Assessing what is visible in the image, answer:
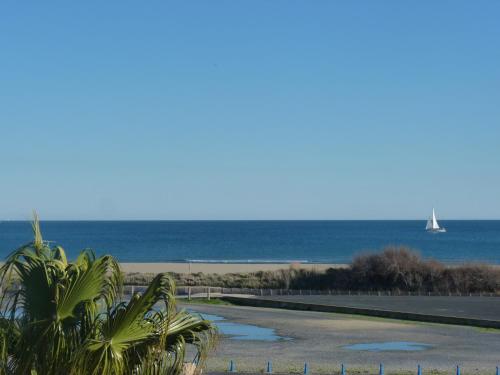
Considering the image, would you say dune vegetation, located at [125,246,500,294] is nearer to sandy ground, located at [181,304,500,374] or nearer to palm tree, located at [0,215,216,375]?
sandy ground, located at [181,304,500,374]

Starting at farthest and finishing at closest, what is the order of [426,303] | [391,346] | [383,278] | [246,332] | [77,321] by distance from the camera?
[383,278]
[426,303]
[246,332]
[391,346]
[77,321]

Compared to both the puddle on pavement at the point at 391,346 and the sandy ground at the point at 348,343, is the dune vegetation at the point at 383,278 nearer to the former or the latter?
the sandy ground at the point at 348,343

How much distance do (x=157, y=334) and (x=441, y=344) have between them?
949 inches

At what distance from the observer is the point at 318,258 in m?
125

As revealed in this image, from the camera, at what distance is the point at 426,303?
47.0 m

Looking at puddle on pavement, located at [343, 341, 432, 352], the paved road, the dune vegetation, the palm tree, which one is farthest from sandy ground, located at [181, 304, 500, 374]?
the dune vegetation

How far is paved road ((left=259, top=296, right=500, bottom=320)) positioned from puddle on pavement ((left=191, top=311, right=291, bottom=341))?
10.4m

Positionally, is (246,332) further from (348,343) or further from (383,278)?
(383,278)

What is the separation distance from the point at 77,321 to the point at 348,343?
2371cm

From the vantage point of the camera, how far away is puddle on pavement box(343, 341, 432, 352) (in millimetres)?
28959

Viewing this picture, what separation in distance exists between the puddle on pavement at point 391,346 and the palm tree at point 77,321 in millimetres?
21441

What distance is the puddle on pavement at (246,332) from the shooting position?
31.8 m

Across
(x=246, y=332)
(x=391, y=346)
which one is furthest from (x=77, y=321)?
(x=246, y=332)

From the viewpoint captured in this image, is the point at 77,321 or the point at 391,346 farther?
the point at 391,346
